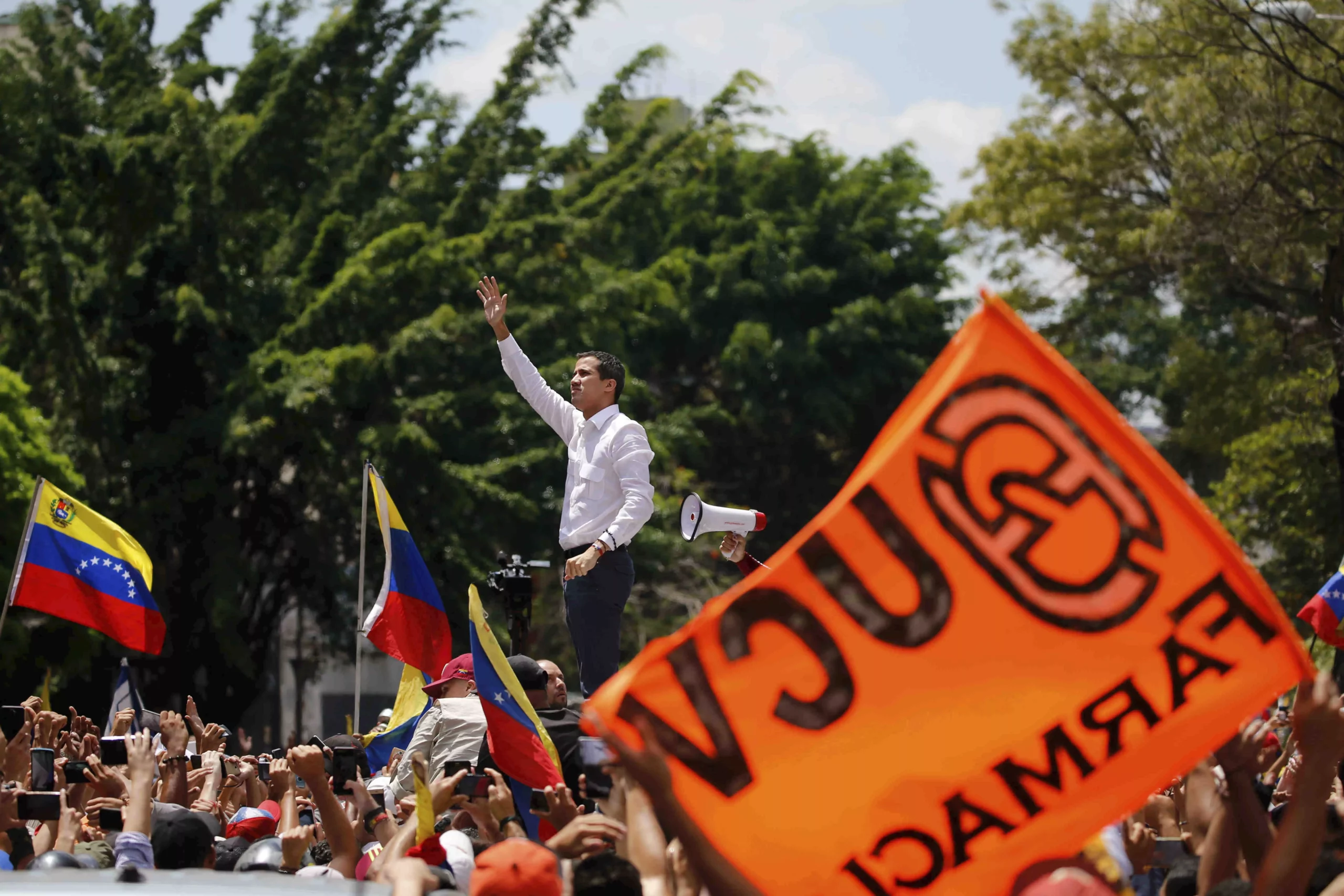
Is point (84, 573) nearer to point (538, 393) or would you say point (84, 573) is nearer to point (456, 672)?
point (456, 672)

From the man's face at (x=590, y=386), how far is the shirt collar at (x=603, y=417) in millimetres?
32

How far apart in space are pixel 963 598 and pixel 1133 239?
19521 millimetres

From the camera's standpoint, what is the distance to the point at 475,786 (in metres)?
5.31

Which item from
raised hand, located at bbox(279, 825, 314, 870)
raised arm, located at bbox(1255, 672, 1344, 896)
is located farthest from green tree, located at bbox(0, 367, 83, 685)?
raised arm, located at bbox(1255, 672, 1344, 896)

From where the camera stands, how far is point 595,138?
94.9 feet

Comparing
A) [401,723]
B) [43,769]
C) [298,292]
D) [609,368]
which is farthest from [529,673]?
[298,292]

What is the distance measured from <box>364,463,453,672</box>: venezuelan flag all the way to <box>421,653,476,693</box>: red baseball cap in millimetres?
1963

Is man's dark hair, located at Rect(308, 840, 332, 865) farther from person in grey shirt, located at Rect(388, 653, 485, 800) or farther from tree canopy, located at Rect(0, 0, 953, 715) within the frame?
tree canopy, located at Rect(0, 0, 953, 715)

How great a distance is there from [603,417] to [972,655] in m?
4.07

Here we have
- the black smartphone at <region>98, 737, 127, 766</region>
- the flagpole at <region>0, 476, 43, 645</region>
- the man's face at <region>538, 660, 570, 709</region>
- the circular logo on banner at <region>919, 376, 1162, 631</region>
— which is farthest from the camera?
the flagpole at <region>0, 476, 43, 645</region>

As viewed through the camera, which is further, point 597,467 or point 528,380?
point 528,380

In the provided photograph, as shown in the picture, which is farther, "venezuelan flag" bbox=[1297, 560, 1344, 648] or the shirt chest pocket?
"venezuelan flag" bbox=[1297, 560, 1344, 648]

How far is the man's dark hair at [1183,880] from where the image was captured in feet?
15.1

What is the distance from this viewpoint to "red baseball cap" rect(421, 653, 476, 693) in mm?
8430
